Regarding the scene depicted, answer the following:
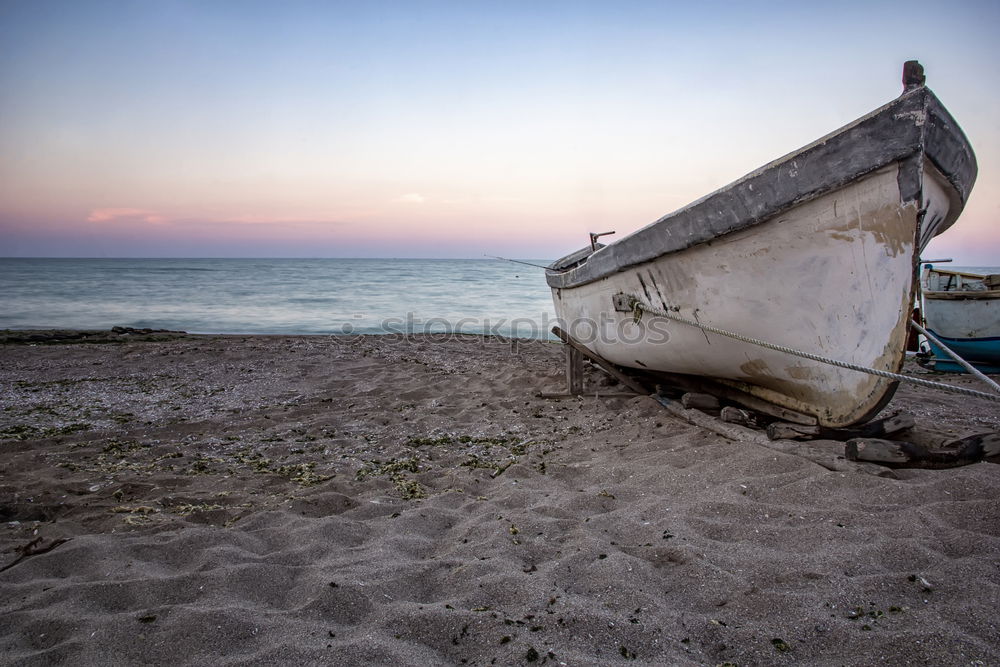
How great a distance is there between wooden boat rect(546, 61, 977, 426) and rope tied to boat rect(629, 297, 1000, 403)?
0.04m

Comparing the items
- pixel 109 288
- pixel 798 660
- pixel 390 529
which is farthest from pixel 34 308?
pixel 798 660

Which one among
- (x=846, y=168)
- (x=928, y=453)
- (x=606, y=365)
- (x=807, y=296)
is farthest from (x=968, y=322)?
(x=846, y=168)

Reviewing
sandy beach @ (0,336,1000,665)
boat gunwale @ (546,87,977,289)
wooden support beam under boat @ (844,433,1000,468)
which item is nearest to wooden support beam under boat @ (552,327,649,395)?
sandy beach @ (0,336,1000,665)

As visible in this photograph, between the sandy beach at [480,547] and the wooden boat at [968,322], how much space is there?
4429 millimetres

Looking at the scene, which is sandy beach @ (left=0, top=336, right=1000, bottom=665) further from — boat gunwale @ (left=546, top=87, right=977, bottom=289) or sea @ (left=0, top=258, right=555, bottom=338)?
sea @ (left=0, top=258, right=555, bottom=338)

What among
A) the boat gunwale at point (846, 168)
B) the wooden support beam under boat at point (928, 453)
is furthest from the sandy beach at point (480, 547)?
the boat gunwale at point (846, 168)

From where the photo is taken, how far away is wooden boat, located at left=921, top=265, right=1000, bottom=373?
779 cm

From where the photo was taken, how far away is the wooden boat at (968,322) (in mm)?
7793

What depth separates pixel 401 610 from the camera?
190 cm

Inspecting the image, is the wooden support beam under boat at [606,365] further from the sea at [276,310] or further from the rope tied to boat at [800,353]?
the sea at [276,310]

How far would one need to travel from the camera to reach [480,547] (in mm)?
2400

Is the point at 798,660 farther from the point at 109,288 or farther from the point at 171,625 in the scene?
the point at 109,288

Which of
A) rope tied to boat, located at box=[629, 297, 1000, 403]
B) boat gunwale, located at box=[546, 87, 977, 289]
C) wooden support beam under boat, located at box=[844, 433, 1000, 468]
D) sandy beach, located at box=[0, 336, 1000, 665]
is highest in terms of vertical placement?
boat gunwale, located at box=[546, 87, 977, 289]

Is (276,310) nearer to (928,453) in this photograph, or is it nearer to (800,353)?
(800,353)
